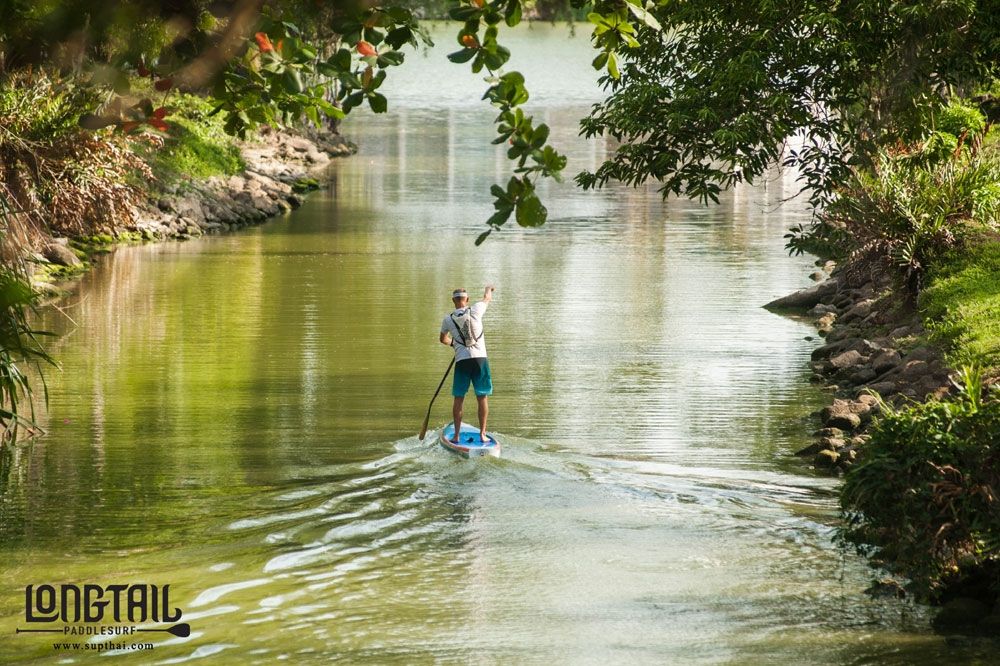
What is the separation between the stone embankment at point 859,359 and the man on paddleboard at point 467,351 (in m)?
3.04

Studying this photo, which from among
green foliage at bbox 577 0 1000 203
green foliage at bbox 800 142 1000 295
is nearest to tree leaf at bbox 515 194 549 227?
green foliage at bbox 577 0 1000 203

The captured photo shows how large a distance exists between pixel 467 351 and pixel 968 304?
18.6ft

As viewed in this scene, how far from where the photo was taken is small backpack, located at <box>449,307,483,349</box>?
41.8ft

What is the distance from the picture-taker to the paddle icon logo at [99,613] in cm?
847

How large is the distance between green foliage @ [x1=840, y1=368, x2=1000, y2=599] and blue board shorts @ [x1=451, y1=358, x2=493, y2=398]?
4.68 meters

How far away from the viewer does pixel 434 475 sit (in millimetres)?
12086

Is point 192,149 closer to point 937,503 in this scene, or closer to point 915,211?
point 915,211

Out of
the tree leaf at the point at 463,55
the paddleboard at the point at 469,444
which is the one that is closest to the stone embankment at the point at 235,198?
the paddleboard at the point at 469,444

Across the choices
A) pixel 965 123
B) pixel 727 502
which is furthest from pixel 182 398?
pixel 965 123

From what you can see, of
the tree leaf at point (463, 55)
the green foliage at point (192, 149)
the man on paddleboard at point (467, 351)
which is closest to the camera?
the tree leaf at point (463, 55)

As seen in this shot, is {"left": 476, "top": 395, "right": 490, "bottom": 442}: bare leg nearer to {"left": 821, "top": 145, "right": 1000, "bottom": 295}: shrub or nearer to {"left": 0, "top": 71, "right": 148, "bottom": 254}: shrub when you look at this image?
{"left": 821, "top": 145, "right": 1000, "bottom": 295}: shrub

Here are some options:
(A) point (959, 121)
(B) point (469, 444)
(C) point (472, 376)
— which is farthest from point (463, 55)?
(A) point (959, 121)

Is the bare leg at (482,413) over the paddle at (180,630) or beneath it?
over

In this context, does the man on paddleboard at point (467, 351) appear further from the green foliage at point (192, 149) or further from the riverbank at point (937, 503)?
the green foliage at point (192, 149)
